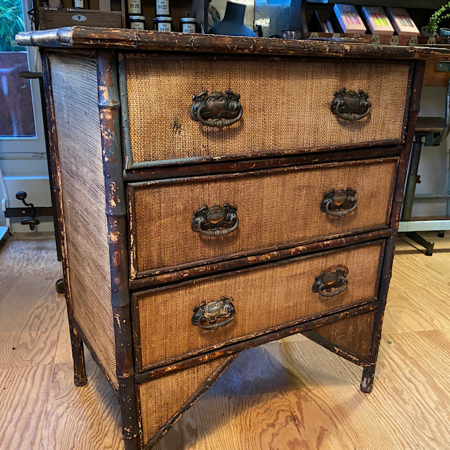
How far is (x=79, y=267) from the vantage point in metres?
1.11

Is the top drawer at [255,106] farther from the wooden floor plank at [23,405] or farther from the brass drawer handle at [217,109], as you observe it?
the wooden floor plank at [23,405]

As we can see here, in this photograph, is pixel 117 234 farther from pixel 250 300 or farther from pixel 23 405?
pixel 23 405

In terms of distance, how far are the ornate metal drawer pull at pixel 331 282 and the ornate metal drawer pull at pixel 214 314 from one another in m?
0.24

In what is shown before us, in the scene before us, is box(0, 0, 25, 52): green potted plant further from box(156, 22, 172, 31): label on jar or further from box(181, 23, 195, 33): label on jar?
box(181, 23, 195, 33): label on jar

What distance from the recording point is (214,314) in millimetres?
981

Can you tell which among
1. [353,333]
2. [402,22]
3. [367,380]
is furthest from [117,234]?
[402,22]

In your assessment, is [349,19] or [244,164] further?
[349,19]

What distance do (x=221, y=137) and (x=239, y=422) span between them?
30.5 inches

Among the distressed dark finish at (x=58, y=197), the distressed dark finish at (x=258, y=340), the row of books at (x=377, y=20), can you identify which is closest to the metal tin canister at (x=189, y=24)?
the row of books at (x=377, y=20)

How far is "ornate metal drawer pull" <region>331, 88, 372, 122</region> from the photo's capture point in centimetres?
98

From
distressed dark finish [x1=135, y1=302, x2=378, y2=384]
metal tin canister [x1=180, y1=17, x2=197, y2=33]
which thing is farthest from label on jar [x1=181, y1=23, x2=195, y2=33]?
distressed dark finish [x1=135, y1=302, x2=378, y2=384]

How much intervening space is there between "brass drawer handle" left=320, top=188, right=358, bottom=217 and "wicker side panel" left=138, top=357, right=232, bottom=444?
0.43 m

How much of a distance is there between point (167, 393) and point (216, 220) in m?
0.39

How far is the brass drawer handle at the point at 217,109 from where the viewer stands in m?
0.82
